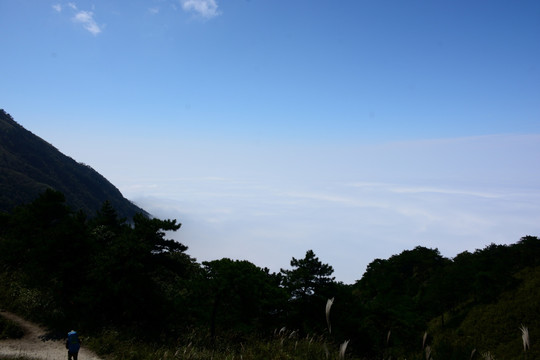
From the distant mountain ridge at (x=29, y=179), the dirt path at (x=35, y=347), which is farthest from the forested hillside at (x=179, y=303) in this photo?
the distant mountain ridge at (x=29, y=179)

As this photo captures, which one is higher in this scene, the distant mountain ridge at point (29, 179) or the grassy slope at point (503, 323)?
the distant mountain ridge at point (29, 179)

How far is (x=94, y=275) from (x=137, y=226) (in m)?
4.48

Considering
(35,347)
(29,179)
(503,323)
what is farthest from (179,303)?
(29,179)

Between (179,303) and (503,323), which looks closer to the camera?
(179,303)

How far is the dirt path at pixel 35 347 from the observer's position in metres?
15.7

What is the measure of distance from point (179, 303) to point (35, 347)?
33.1 feet

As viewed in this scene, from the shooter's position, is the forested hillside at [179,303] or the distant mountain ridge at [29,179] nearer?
the forested hillside at [179,303]

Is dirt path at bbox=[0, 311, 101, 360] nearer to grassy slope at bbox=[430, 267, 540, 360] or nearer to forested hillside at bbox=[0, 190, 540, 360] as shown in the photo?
forested hillside at bbox=[0, 190, 540, 360]

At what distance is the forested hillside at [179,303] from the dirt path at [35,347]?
0.82m

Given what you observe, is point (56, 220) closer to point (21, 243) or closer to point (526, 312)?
point (21, 243)

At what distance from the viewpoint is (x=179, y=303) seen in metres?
25.6

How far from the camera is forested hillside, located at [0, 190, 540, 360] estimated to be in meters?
16.4

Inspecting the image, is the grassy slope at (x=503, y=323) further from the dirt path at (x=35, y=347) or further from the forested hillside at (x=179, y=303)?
the dirt path at (x=35, y=347)

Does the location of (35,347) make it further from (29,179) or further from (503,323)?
(29,179)
